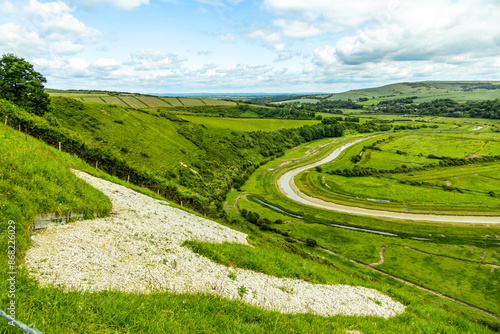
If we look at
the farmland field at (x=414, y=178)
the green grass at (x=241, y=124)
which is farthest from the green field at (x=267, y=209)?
the green grass at (x=241, y=124)

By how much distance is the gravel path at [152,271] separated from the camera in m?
12.7

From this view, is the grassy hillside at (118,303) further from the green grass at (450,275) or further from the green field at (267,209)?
the green grass at (450,275)

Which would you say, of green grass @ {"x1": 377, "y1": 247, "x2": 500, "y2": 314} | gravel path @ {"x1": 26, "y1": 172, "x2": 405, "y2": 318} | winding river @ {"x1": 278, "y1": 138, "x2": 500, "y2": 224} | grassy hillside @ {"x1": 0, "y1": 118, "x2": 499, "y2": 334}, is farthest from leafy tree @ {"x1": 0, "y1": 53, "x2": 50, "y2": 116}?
→ green grass @ {"x1": 377, "y1": 247, "x2": 500, "y2": 314}

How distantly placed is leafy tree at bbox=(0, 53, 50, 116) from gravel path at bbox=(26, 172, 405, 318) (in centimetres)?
4502

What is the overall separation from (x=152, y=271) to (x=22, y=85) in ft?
185

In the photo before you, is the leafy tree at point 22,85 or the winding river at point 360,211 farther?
the winding river at point 360,211

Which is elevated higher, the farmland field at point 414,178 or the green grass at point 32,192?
the green grass at point 32,192

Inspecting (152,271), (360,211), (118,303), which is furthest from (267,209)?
(118,303)

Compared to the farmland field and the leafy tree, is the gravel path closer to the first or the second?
the leafy tree

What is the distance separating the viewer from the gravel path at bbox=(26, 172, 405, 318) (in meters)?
12.7

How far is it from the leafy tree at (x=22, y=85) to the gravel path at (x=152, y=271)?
148ft

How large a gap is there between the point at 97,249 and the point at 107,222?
16.0 ft

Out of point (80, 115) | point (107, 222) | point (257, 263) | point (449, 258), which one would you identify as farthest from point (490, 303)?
point (80, 115)

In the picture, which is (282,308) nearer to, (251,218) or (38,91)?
(251,218)
